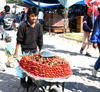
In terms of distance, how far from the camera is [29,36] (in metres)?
3.96

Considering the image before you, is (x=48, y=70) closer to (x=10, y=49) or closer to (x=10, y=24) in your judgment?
(x=10, y=49)

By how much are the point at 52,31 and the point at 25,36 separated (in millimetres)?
11463

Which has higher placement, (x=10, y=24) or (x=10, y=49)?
(x=10, y=24)

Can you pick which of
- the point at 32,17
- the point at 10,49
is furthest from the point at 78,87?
the point at 10,49

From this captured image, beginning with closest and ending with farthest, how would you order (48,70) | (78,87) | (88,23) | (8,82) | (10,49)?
(48,70), (78,87), (8,82), (10,49), (88,23)

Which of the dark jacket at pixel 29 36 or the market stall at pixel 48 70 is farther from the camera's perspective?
the dark jacket at pixel 29 36

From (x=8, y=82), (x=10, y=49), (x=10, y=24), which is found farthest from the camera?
(x=10, y=24)

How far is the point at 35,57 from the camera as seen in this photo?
328 cm

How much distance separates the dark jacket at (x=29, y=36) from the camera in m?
3.88

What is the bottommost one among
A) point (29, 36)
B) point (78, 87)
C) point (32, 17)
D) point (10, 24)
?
point (78, 87)

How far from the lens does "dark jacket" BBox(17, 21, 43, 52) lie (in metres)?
→ 3.88

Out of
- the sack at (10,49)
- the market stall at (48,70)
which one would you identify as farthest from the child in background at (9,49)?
the market stall at (48,70)

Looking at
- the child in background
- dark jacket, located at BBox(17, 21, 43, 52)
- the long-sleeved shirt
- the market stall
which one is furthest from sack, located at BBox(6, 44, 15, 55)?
the long-sleeved shirt

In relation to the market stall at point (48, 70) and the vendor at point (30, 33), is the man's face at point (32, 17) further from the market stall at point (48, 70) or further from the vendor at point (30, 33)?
the market stall at point (48, 70)
